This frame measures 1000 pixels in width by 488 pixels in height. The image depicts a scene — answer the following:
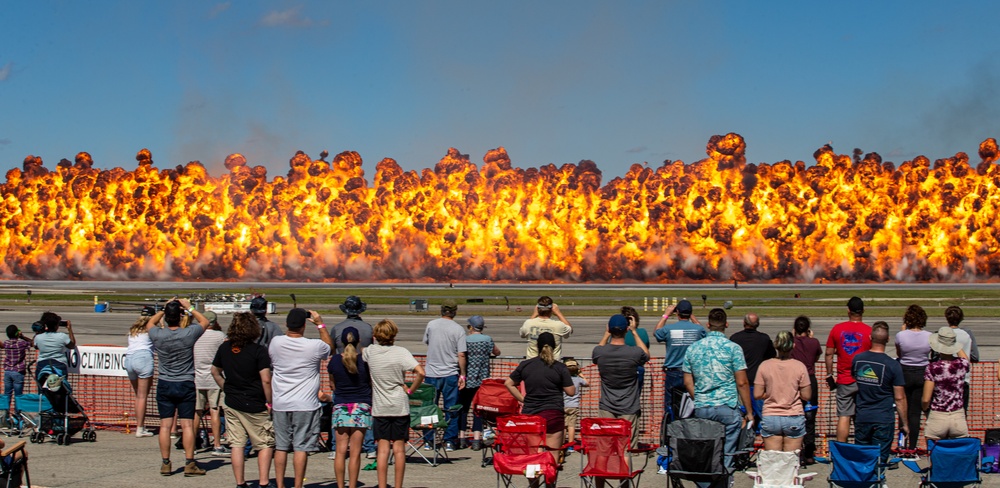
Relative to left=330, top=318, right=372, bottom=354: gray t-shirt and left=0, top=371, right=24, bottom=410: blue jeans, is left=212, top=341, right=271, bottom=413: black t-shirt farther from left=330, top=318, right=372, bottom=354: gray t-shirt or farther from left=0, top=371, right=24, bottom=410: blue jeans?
left=0, top=371, right=24, bottom=410: blue jeans

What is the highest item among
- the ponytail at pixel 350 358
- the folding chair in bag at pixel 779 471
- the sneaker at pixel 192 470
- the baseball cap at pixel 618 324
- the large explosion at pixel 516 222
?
the large explosion at pixel 516 222

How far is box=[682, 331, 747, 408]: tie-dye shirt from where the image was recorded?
10484 mm

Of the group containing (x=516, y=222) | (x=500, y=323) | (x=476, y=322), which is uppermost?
(x=516, y=222)

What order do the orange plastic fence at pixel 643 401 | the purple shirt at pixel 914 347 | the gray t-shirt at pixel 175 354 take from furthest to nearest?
the orange plastic fence at pixel 643 401, the purple shirt at pixel 914 347, the gray t-shirt at pixel 175 354

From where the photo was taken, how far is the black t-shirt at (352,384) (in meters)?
10.8

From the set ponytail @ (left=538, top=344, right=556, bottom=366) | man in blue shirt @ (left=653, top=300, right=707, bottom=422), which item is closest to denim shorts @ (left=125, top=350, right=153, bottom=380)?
ponytail @ (left=538, top=344, right=556, bottom=366)

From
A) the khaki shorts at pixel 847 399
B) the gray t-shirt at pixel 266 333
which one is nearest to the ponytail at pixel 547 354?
the gray t-shirt at pixel 266 333

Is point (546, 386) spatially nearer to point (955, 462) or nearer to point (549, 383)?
point (549, 383)

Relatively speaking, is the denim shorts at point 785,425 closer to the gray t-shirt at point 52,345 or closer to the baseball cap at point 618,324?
the baseball cap at point 618,324

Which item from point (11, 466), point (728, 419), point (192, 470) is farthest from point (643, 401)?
point (11, 466)

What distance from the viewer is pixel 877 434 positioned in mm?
11297

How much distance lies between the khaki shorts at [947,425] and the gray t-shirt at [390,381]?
572 cm

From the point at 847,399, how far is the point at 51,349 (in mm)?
11060

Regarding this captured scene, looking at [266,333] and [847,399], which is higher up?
[266,333]
